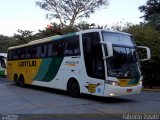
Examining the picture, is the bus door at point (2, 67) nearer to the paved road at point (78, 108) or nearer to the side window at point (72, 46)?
the side window at point (72, 46)

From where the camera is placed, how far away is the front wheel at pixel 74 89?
16.4 meters

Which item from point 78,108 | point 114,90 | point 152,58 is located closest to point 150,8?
point 152,58

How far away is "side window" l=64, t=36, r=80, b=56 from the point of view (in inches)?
644

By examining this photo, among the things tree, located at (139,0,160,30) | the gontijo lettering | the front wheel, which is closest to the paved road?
the front wheel

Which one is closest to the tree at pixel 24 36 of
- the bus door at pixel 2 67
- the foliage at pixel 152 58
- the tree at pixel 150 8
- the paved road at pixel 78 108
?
the bus door at pixel 2 67

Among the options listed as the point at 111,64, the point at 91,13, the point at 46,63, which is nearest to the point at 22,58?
the point at 46,63

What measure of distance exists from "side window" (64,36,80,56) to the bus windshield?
6.46 ft

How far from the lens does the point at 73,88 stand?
54.9 ft

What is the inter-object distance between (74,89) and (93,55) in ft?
8.16

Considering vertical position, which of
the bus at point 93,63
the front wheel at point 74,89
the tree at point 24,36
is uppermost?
the tree at point 24,36

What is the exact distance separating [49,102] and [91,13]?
1560 inches

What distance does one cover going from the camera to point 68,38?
56.9ft

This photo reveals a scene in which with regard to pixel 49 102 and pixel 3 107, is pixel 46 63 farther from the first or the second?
pixel 3 107

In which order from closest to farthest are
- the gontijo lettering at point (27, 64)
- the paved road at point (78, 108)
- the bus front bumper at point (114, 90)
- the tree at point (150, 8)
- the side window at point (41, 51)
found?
the paved road at point (78, 108) < the bus front bumper at point (114, 90) < the side window at point (41, 51) < the gontijo lettering at point (27, 64) < the tree at point (150, 8)
